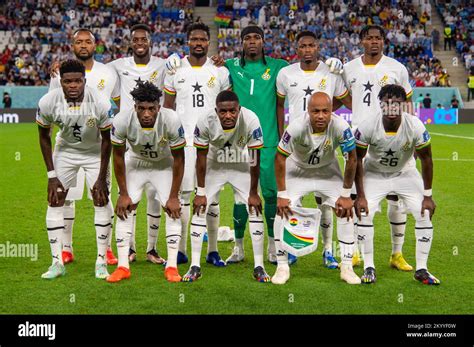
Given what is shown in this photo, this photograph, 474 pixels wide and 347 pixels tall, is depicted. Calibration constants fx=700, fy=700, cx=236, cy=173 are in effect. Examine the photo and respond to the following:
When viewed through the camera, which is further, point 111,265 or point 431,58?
point 431,58

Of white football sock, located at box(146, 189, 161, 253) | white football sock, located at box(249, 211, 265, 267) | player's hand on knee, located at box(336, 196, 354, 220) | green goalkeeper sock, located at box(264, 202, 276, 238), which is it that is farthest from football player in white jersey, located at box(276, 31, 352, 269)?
white football sock, located at box(146, 189, 161, 253)

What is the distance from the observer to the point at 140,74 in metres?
8.87

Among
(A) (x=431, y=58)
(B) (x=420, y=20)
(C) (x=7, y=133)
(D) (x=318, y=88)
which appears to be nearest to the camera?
(D) (x=318, y=88)

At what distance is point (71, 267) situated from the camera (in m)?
8.20

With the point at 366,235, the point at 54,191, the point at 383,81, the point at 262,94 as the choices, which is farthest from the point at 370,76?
the point at 54,191

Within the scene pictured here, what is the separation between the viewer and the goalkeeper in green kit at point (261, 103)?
27.8 feet

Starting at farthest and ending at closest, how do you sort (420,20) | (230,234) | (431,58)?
(420,20)
(431,58)
(230,234)

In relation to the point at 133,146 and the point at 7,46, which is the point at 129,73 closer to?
the point at 133,146

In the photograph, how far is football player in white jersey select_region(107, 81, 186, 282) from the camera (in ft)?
24.5

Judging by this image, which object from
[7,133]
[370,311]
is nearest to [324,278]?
[370,311]

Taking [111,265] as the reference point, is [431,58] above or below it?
above

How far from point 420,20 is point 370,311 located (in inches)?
1459

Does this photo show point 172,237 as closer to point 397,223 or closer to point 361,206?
point 361,206

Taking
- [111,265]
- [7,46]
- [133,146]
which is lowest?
[111,265]
